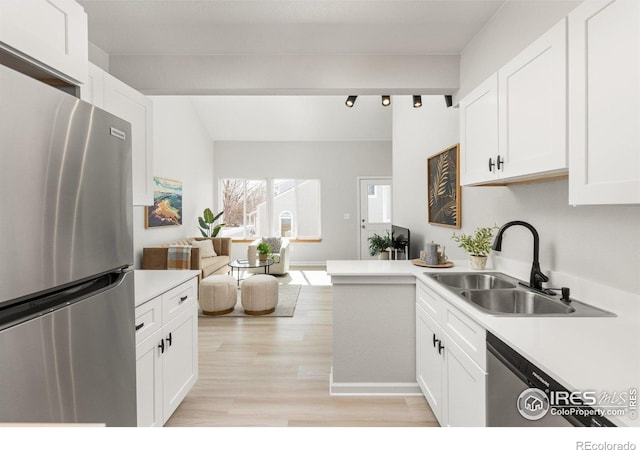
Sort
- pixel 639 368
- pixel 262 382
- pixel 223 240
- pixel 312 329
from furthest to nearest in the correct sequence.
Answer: pixel 223 240 < pixel 312 329 < pixel 262 382 < pixel 639 368

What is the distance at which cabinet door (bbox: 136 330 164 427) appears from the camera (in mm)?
1662

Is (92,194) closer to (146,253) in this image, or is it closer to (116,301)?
(116,301)

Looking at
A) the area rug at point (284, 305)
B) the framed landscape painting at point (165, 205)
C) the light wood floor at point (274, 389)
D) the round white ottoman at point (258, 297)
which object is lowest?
the light wood floor at point (274, 389)

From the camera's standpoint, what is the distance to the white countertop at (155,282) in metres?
1.74

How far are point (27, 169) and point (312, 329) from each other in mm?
3259

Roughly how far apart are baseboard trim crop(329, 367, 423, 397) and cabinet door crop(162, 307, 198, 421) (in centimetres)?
98

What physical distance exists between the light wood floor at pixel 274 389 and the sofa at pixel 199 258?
1.18 meters

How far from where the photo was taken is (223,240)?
22.3 feet

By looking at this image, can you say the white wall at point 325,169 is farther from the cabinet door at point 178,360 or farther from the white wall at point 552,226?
the cabinet door at point 178,360

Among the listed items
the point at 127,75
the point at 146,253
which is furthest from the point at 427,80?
the point at 146,253

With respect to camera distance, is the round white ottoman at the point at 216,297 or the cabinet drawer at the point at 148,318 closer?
the cabinet drawer at the point at 148,318

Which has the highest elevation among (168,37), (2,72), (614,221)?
(168,37)

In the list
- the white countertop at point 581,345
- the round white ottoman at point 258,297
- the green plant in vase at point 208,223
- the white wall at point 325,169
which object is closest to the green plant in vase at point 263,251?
the round white ottoman at point 258,297
